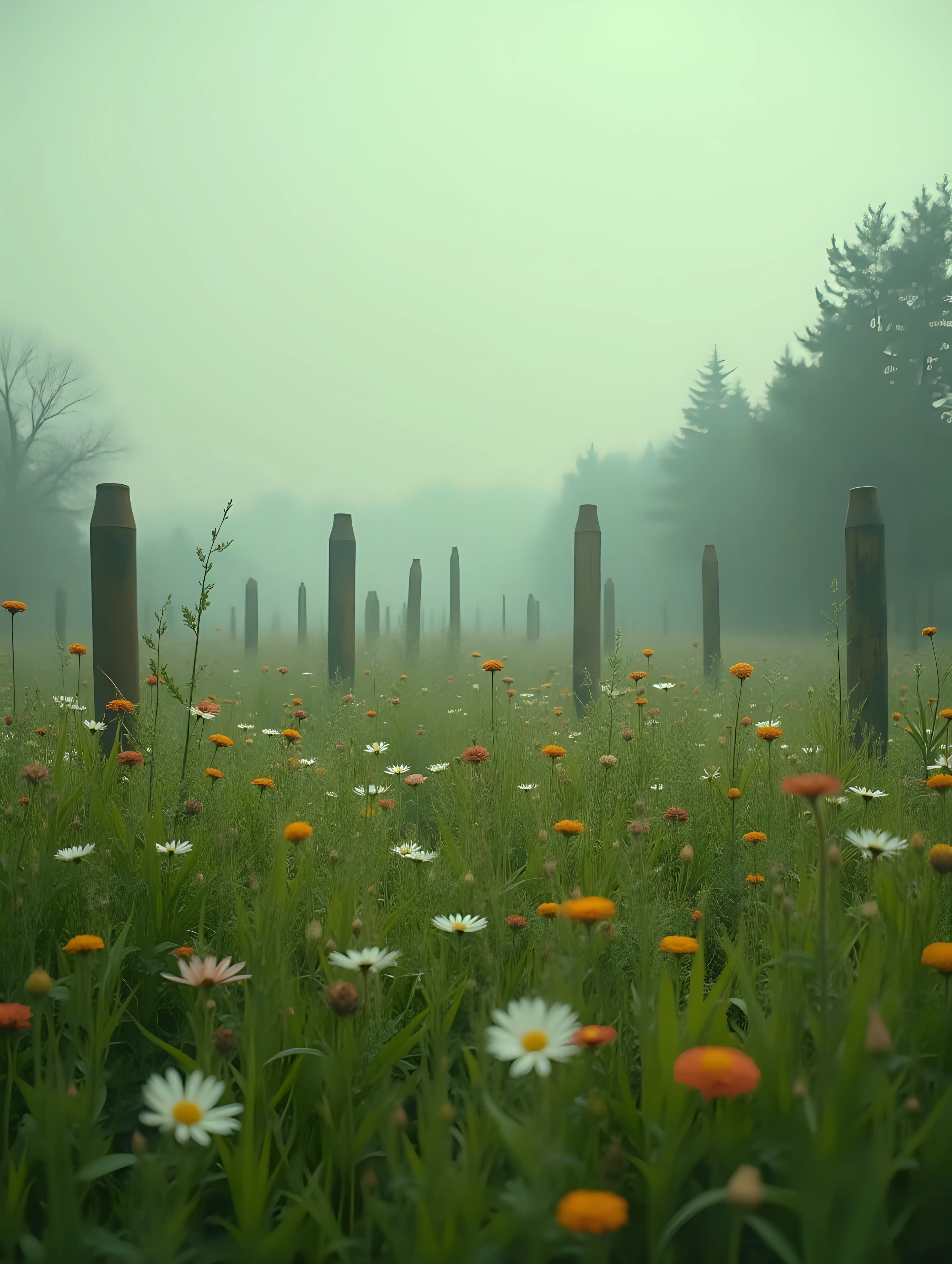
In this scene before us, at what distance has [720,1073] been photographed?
93cm

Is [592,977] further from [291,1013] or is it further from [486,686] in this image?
[486,686]

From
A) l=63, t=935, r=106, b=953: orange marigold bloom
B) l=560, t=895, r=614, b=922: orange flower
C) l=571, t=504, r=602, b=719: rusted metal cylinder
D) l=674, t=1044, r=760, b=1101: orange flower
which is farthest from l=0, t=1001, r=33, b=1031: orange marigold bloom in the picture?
l=571, t=504, r=602, b=719: rusted metal cylinder

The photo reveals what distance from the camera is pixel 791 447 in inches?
966

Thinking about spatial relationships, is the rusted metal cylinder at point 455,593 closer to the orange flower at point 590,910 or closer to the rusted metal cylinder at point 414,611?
the rusted metal cylinder at point 414,611

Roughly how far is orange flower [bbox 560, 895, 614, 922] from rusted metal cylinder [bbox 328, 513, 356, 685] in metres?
6.43

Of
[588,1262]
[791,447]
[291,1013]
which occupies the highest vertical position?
[791,447]

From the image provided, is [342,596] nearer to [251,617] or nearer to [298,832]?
[298,832]

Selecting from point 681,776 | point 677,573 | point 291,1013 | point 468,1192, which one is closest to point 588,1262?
point 468,1192

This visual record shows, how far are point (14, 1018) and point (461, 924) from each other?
36.0 inches

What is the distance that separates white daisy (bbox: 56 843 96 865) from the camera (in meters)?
1.92

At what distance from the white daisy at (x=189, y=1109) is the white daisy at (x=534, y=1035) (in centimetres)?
37

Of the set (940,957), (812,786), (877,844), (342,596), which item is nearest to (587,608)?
(342,596)

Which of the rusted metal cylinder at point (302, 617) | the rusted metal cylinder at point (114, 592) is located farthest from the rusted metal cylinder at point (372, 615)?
the rusted metal cylinder at point (114, 592)

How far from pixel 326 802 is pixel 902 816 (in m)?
2.15
